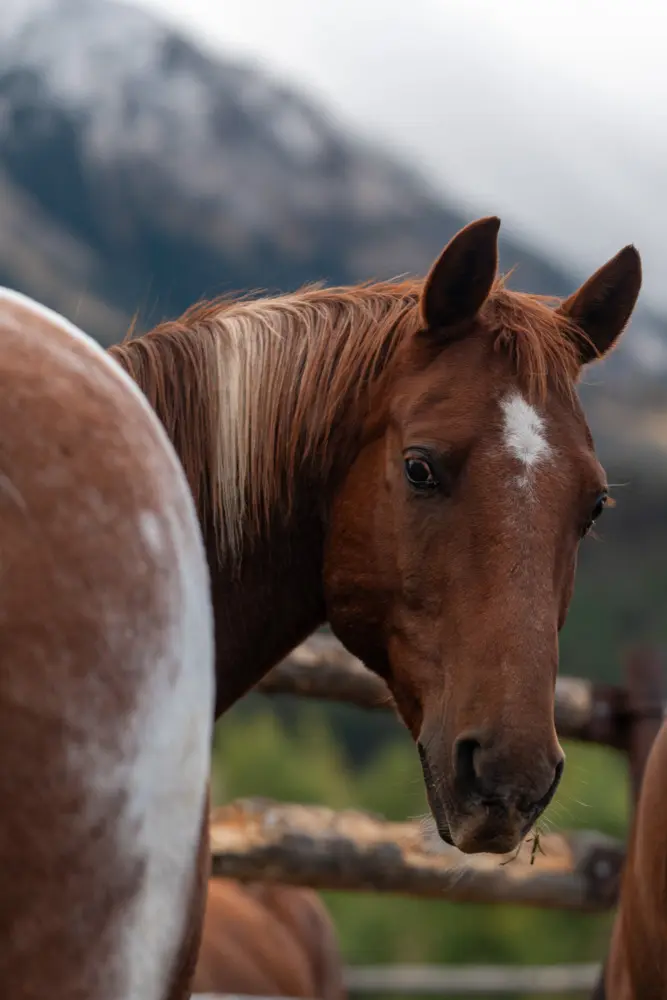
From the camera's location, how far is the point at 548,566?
1.79 metres

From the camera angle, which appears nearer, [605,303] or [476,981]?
[605,303]

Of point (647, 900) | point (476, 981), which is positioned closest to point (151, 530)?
point (647, 900)

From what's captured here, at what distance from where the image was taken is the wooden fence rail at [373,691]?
3.63 m

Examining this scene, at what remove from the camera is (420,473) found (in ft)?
6.23

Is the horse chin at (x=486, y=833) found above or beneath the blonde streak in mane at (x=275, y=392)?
beneath

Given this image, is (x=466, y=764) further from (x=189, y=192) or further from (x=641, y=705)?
(x=189, y=192)

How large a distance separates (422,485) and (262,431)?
1.09 ft

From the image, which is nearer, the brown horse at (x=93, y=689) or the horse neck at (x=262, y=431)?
the brown horse at (x=93, y=689)

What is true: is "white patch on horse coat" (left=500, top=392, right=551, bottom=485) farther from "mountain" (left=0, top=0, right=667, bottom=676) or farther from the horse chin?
"mountain" (left=0, top=0, right=667, bottom=676)

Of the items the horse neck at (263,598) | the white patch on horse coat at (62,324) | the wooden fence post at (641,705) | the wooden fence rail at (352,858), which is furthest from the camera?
the wooden fence post at (641,705)

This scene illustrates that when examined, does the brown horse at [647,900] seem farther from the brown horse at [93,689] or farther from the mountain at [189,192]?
the mountain at [189,192]

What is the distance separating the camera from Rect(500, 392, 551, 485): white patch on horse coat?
6.02 ft

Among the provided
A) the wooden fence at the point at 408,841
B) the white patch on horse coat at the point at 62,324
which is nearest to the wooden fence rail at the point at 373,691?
the wooden fence at the point at 408,841

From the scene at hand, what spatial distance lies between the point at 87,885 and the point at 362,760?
39.1 meters
